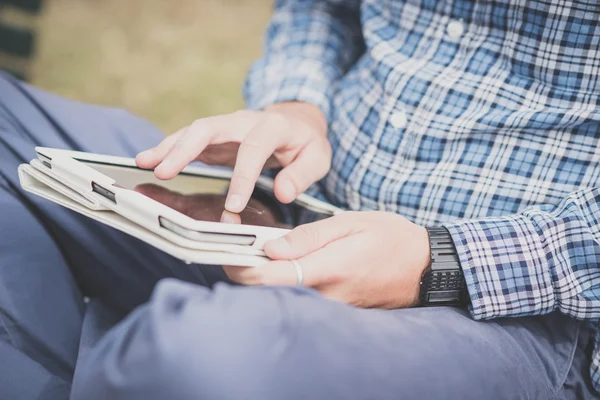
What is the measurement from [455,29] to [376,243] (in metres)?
0.40

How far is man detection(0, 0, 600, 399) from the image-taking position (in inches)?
18.3

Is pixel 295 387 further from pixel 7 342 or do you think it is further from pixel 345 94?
pixel 345 94

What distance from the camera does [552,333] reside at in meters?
0.73

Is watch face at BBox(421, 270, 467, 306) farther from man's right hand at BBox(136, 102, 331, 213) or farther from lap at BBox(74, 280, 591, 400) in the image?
man's right hand at BBox(136, 102, 331, 213)

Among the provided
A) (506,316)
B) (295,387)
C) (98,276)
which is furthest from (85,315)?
(506,316)

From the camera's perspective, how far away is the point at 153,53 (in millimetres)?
2146

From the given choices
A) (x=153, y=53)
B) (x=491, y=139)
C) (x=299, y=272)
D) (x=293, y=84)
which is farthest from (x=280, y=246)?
(x=153, y=53)

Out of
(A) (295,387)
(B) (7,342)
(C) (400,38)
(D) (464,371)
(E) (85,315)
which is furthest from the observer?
(C) (400,38)

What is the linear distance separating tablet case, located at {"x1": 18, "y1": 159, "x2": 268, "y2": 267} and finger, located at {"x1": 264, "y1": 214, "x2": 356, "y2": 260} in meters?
0.02

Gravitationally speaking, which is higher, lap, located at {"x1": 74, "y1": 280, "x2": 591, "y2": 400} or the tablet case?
the tablet case

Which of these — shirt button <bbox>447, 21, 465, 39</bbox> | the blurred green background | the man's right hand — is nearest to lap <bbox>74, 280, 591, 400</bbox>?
the man's right hand

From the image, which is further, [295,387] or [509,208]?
[509,208]

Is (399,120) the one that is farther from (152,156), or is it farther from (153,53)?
(153,53)

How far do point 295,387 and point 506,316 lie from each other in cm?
34
